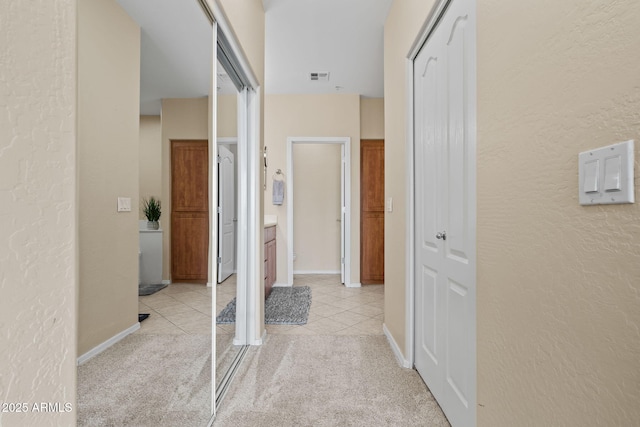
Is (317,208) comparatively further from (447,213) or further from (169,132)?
(169,132)

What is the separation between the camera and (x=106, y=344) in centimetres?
78

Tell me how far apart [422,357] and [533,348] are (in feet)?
3.80

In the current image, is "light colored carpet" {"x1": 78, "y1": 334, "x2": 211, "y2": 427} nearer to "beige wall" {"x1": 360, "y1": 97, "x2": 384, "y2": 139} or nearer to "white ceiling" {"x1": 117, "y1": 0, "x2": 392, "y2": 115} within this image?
"white ceiling" {"x1": 117, "y1": 0, "x2": 392, "y2": 115}

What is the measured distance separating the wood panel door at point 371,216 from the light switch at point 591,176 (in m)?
3.90

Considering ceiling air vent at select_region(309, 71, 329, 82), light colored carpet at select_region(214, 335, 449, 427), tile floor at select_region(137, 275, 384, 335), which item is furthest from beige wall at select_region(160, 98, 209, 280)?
ceiling air vent at select_region(309, 71, 329, 82)

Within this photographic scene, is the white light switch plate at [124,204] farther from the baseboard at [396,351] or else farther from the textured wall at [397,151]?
the baseboard at [396,351]

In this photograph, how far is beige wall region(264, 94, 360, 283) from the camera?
4465mm

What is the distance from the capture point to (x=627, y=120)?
0.60 metres

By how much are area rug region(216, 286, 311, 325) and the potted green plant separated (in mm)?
1128

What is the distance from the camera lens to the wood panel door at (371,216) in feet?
15.0

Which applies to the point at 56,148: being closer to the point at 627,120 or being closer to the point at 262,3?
the point at 627,120

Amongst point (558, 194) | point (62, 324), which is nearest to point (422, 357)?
point (558, 194)

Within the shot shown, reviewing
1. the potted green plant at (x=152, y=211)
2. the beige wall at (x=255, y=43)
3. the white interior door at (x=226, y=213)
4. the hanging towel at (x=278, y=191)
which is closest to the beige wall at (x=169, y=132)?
the potted green plant at (x=152, y=211)

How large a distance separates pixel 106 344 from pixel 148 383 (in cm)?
33
